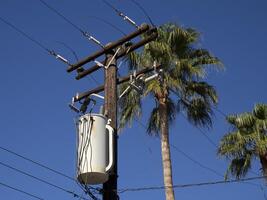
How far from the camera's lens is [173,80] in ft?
58.6

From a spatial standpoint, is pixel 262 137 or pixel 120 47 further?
pixel 262 137

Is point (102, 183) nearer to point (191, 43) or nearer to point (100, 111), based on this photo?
point (100, 111)

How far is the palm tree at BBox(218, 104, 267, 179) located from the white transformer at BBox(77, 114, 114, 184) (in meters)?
11.4

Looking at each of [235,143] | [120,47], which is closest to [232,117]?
[235,143]

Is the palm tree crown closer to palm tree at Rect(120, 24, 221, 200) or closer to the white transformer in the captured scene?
palm tree at Rect(120, 24, 221, 200)

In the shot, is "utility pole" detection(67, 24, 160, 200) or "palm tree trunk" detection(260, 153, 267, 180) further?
"palm tree trunk" detection(260, 153, 267, 180)

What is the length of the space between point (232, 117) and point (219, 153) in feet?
5.33

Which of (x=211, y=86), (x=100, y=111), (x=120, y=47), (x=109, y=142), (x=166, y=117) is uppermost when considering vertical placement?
(x=211, y=86)

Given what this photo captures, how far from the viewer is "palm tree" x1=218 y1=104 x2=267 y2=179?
19.9m

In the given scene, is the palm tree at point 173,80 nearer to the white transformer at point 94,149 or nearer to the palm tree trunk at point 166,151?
the palm tree trunk at point 166,151

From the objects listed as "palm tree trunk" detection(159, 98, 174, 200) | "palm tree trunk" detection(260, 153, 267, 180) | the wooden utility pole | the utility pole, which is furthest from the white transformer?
"palm tree trunk" detection(260, 153, 267, 180)

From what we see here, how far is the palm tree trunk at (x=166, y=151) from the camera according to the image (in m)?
15.6

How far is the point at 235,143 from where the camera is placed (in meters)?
20.3

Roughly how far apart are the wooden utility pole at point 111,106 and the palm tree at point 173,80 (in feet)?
22.4
